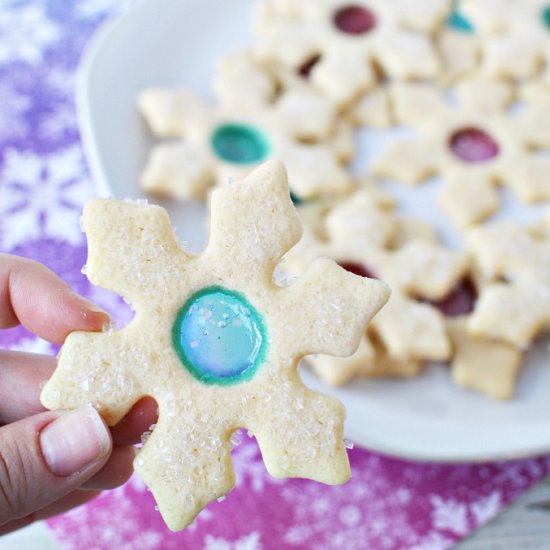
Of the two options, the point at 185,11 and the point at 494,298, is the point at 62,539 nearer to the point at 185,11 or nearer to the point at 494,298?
the point at 494,298

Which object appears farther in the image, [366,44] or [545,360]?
[366,44]

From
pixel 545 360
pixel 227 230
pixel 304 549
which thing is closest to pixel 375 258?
pixel 545 360

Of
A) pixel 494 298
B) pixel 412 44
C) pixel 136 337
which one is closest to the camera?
pixel 136 337

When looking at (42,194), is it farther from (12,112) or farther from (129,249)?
(129,249)

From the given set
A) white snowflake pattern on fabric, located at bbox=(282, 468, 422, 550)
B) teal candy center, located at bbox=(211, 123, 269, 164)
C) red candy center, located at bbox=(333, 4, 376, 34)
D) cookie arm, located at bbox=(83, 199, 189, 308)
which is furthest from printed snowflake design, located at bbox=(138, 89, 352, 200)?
cookie arm, located at bbox=(83, 199, 189, 308)

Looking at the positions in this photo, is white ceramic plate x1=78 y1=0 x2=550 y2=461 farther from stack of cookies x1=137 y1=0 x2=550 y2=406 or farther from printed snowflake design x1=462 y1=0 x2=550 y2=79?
printed snowflake design x1=462 y1=0 x2=550 y2=79

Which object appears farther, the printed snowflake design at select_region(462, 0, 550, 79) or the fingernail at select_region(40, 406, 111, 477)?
the printed snowflake design at select_region(462, 0, 550, 79)

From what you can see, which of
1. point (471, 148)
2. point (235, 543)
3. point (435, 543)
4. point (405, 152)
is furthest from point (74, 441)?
point (471, 148)

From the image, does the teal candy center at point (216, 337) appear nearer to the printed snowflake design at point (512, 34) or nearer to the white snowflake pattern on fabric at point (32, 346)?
the white snowflake pattern on fabric at point (32, 346)
